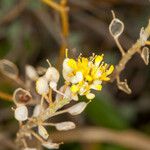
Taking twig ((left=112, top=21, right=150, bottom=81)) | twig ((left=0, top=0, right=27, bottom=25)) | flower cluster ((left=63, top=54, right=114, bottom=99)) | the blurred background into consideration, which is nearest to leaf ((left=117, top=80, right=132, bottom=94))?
twig ((left=112, top=21, right=150, bottom=81))

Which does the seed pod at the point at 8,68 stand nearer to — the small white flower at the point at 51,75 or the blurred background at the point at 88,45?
the small white flower at the point at 51,75

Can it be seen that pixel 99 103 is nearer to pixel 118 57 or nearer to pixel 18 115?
pixel 118 57

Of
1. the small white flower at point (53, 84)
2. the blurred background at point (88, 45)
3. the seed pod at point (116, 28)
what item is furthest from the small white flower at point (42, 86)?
the blurred background at point (88, 45)

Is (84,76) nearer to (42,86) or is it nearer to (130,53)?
(42,86)

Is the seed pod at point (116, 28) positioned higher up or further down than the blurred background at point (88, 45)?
further down

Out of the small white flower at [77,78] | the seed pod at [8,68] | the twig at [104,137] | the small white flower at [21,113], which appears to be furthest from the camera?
the twig at [104,137]

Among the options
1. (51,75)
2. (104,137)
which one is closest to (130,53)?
(51,75)

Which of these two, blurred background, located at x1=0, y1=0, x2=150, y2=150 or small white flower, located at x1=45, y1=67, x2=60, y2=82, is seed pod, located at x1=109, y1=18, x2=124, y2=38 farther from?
blurred background, located at x1=0, y1=0, x2=150, y2=150

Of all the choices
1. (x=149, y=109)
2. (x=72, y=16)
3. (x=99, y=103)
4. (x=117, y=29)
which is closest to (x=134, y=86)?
(x=149, y=109)

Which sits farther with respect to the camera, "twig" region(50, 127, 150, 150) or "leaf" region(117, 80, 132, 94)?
"twig" region(50, 127, 150, 150)
